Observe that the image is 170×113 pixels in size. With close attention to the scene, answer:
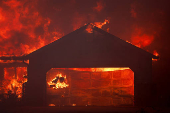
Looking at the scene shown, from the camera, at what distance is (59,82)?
16.3 m

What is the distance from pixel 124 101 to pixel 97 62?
583cm

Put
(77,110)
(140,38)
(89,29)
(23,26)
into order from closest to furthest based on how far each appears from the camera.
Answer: (77,110)
(89,29)
(140,38)
(23,26)

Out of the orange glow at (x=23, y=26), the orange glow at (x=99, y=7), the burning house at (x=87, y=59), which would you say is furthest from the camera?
the orange glow at (x=99, y=7)

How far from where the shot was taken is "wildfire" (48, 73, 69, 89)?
1600 cm

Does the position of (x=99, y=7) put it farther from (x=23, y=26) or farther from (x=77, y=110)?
(x=77, y=110)

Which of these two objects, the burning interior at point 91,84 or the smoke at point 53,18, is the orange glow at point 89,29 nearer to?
the burning interior at point 91,84

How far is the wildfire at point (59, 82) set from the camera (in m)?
16.0

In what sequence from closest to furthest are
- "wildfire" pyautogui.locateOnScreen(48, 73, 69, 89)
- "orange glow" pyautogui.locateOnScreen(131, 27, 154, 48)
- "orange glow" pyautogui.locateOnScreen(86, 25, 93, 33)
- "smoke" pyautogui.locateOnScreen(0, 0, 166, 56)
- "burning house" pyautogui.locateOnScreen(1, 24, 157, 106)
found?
"burning house" pyautogui.locateOnScreen(1, 24, 157, 106) < "orange glow" pyautogui.locateOnScreen(86, 25, 93, 33) < "wildfire" pyautogui.locateOnScreen(48, 73, 69, 89) < "orange glow" pyautogui.locateOnScreen(131, 27, 154, 48) < "smoke" pyautogui.locateOnScreen(0, 0, 166, 56)

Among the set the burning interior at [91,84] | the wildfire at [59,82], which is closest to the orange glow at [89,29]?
the burning interior at [91,84]

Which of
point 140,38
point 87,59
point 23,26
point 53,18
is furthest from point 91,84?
point 23,26

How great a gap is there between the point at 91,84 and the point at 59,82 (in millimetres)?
3073

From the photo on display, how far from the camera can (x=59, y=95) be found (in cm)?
1630

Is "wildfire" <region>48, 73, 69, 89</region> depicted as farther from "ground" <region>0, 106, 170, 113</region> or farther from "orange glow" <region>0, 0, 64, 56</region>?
"orange glow" <region>0, 0, 64, 56</region>

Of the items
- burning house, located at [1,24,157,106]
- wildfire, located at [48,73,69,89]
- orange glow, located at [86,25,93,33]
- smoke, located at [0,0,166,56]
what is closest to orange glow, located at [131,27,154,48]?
smoke, located at [0,0,166,56]
